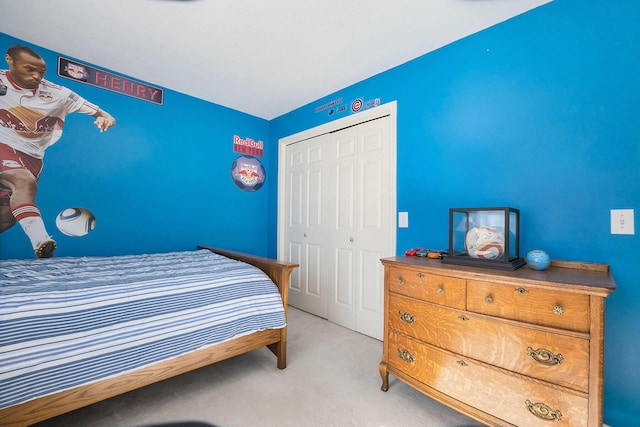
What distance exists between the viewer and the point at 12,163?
2240 mm

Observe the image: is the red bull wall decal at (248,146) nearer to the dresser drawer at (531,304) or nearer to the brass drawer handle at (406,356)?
the brass drawer handle at (406,356)

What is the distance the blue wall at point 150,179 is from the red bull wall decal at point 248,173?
8 centimetres

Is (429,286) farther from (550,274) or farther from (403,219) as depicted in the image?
(403,219)

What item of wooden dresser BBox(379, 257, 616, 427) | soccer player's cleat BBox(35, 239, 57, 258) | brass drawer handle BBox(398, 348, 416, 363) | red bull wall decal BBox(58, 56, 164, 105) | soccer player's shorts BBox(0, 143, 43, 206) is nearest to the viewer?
wooden dresser BBox(379, 257, 616, 427)

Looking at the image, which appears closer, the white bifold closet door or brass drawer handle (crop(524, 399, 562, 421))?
brass drawer handle (crop(524, 399, 562, 421))

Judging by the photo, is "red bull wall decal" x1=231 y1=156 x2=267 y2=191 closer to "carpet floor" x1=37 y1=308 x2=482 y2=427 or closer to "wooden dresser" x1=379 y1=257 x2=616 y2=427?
"carpet floor" x1=37 y1=308 x2=482 y2=427

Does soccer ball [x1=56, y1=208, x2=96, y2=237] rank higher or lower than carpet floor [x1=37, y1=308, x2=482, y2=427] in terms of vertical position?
higher

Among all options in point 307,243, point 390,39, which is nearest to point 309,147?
point 307,243

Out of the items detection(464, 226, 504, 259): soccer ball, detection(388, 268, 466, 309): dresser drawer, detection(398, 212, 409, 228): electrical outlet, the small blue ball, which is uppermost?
detection(398, 212, 409, 228): electrical outlet

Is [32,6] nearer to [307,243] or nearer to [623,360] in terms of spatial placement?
[307,243]

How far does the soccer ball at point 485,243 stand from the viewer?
1511 millimetres

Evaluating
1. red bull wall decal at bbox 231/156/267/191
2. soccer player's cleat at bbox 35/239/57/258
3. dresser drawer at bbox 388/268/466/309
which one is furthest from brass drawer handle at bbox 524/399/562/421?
soccer player's cleat at bbox 35/239/57/258

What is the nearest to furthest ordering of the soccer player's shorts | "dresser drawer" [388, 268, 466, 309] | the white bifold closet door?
1. "dresser drawer" [388, 268, 466, 309]
2. the soccer player's shorts
3. the white bifold closet door

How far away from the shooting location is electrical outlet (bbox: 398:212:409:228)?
237cm
